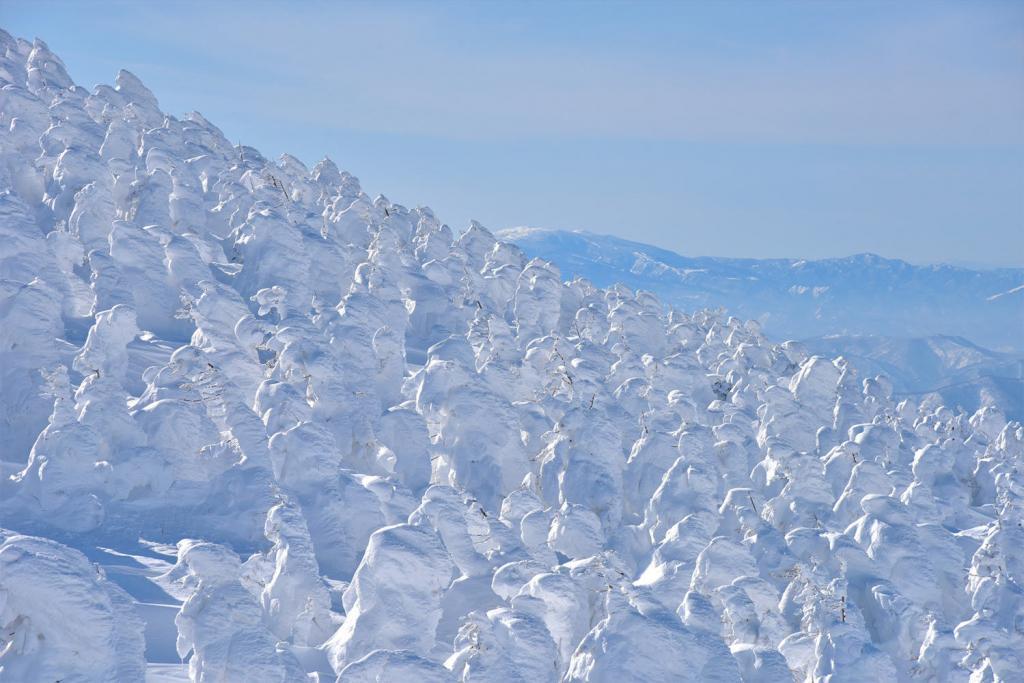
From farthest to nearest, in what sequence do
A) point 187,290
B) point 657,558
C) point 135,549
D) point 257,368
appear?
1. point 187,290
2. point 257,368
3. point 657,558
4. point 135,549

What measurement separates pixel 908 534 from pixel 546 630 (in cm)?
2133

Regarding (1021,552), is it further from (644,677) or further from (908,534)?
(644,677)

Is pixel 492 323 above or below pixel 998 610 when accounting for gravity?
above

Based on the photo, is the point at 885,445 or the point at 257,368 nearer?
the point at 257,368

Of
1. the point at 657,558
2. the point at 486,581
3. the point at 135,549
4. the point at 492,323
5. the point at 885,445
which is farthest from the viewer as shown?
the point at 885,445

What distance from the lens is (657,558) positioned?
30.8 meters

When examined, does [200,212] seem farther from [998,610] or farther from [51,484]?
[998,610]

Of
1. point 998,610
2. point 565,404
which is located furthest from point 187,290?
point 998,610

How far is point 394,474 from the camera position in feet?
110

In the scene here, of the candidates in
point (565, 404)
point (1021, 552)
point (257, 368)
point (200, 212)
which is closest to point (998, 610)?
point (1021, 552)

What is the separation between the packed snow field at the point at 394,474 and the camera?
1933cm

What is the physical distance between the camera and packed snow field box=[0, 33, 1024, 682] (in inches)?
761

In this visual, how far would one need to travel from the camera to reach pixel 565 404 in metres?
41.5

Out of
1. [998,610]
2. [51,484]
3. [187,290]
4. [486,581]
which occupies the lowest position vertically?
[998,610]
